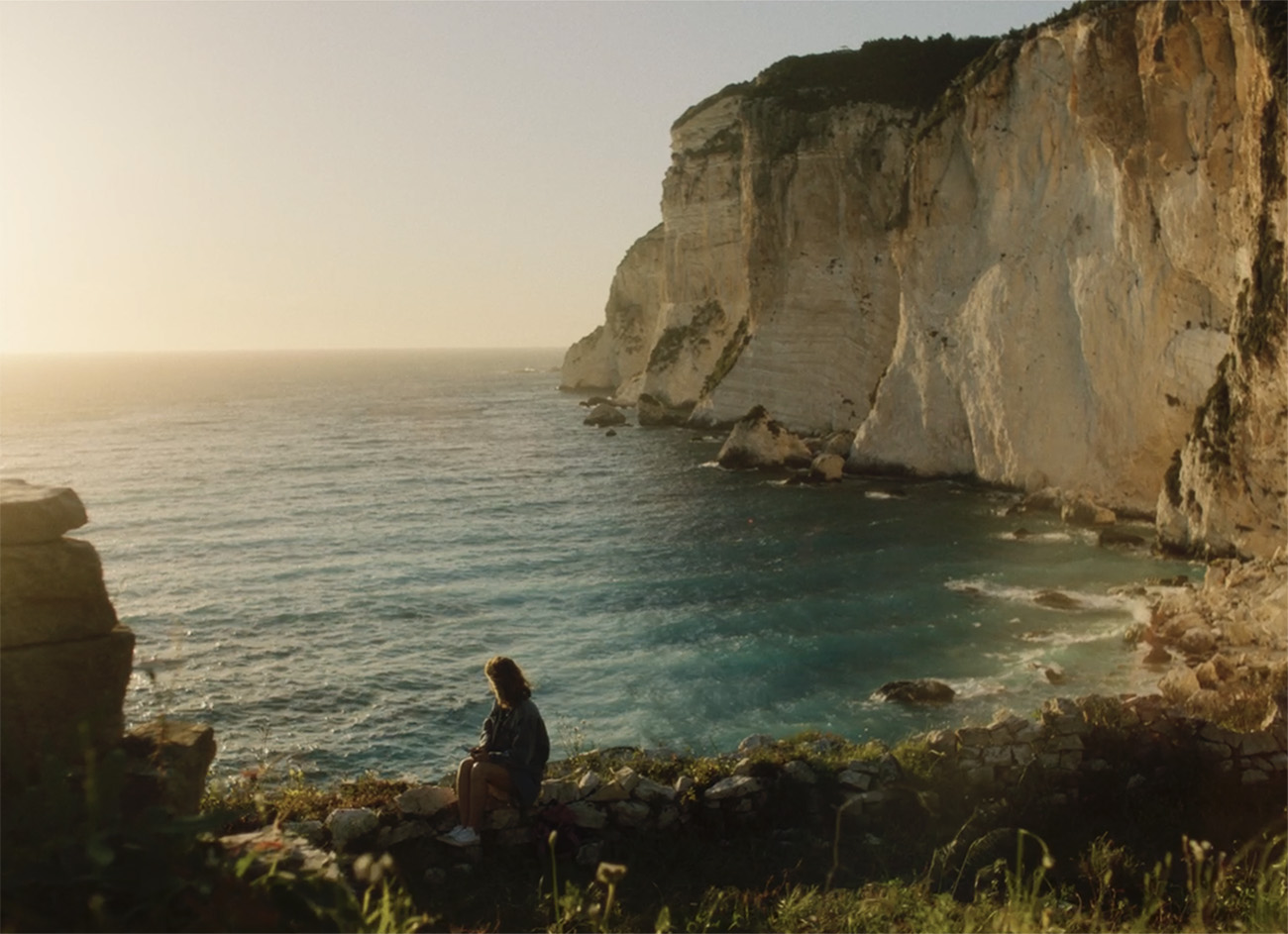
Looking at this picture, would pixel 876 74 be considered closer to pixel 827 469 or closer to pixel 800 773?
pixel 827 469

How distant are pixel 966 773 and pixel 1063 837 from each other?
113 cm

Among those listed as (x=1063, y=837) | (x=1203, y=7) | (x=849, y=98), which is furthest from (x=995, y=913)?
(x=849, y=98)

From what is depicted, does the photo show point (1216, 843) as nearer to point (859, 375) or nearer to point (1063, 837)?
point (1063, 837)

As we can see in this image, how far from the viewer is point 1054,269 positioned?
34344mm

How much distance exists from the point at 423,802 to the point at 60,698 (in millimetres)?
3671

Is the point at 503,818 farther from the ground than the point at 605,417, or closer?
closer

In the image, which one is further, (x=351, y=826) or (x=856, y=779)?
(x=856, y=779)

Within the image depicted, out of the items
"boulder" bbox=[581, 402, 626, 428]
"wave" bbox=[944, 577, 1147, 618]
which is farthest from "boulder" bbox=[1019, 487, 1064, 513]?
"boulder" bbox=[581, 402, 626, 428]

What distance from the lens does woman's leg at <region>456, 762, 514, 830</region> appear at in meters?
9.04

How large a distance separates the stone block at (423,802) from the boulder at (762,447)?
128 feet

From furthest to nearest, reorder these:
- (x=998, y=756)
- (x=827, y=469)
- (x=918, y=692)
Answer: (x=827, y=469), (x=918, y=692), (x=998, y=756)

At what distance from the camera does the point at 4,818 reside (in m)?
4.83

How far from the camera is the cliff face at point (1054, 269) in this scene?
24.2 meters

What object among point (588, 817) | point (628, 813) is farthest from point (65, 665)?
point (628, 813)
